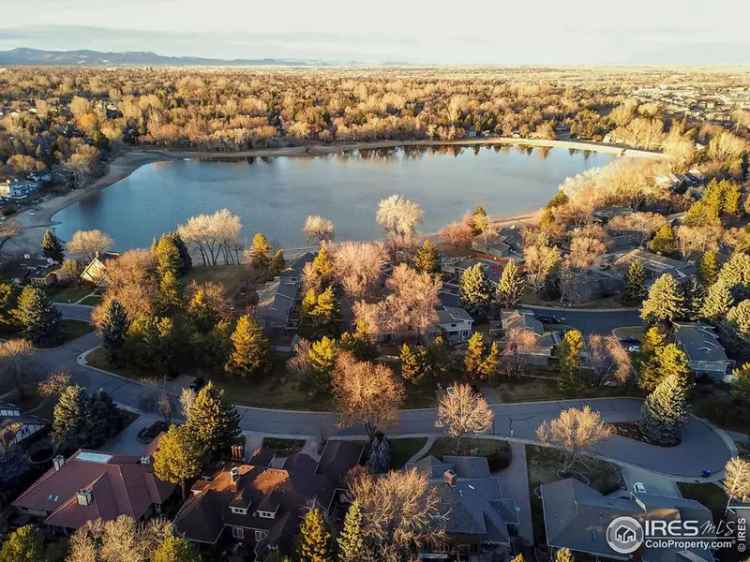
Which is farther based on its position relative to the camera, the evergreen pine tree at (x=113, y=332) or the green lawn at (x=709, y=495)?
the evergreen pine tree at (x=113, y=332)

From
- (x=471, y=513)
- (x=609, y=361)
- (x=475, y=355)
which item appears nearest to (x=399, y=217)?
(x=475, y=355)

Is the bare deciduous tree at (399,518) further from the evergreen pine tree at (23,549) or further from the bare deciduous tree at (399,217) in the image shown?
the bare deciduous tree at (399,217)

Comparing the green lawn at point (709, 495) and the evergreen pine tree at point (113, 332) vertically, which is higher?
the evergreen pine tree at point (113, 332)

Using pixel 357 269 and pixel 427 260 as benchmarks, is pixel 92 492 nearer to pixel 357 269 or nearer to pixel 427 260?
pixel 357 269

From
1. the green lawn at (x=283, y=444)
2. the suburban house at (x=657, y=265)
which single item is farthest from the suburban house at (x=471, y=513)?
the suburban house at (x=657, y=265)

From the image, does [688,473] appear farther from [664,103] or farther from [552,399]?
Result: [664,103]

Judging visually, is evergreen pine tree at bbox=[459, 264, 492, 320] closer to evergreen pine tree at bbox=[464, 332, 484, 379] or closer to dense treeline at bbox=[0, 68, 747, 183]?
evergreen pine tree at bbox=[464, 332, 484, 379]

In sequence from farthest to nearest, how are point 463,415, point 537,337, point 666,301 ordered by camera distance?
point 666,301
point 537,337
point 463,415
